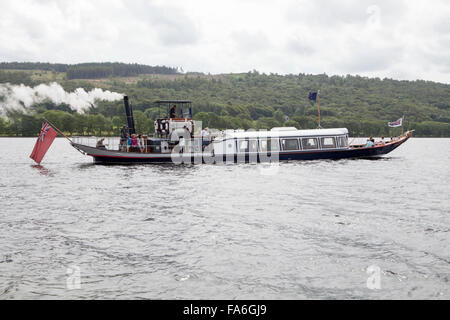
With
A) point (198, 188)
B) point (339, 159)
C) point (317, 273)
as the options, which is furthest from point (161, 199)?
point (339, 159)

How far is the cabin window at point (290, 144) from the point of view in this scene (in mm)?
48031

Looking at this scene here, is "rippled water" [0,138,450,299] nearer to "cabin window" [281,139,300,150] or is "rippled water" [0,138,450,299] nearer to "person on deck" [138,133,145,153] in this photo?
"cabin window" [281,139,300,150]

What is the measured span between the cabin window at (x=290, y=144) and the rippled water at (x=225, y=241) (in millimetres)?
16815

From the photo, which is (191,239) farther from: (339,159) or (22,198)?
(339,159)

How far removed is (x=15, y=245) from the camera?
1545 cm

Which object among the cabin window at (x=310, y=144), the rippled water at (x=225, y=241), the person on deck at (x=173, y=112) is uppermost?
the person on deck at (x=173, y=112)

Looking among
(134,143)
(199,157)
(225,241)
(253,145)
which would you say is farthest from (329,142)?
(225,241)

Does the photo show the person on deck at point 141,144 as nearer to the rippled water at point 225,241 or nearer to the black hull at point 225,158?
the black hull at point 225,158

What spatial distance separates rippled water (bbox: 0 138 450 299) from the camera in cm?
1138

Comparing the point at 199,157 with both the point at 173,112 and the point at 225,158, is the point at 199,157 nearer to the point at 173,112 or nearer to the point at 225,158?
the point at 225,158

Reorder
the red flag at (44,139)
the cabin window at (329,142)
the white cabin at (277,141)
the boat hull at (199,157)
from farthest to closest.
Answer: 1. the cabin window at (329,142)
2. the boat hull at (199,157)
3. the white cabin at (277,141)
4. the red flag at (44,139)

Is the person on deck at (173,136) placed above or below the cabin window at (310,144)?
above

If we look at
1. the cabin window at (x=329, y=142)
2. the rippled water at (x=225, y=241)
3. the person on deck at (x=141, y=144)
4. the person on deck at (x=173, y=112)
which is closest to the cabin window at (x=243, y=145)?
the person on deck at (x=173, y=112)
